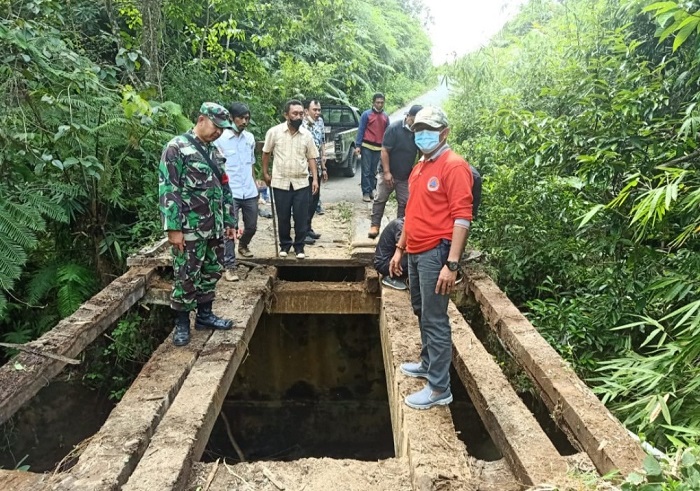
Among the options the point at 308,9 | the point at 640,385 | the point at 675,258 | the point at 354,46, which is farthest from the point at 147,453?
the point at 354,46

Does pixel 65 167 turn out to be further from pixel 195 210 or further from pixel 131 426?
pixel 131 426

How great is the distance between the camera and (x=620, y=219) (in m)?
4.07

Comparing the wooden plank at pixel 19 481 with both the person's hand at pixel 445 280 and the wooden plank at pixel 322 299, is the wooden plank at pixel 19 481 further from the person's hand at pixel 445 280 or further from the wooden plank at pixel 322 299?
the wooden plank at pixel 322 299

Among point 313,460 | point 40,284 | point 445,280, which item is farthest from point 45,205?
point 445,280

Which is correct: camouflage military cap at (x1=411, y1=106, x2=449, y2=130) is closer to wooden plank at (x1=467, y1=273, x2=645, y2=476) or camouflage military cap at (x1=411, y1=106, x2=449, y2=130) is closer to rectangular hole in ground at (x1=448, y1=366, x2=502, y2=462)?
wooden plank at (x1=467, y1=273, x2=645, y2=476)

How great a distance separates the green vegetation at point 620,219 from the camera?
3217 mm

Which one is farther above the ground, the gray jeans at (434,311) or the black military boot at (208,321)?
the gray jeans at (434,311)

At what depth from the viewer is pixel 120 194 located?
5.84 metres

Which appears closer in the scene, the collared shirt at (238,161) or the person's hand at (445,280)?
the person's hand at (445,280)

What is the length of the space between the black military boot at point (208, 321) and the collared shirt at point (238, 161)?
1.39 meters

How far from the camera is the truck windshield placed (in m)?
12.3

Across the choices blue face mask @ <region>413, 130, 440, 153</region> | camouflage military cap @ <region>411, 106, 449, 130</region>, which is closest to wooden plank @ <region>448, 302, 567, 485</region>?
blue face mask @ <region>413, 130, 440, 153</region>

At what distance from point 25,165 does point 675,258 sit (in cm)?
611

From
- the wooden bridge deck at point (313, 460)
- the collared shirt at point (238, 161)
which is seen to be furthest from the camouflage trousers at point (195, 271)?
the collared shirt at point (238, 161)
